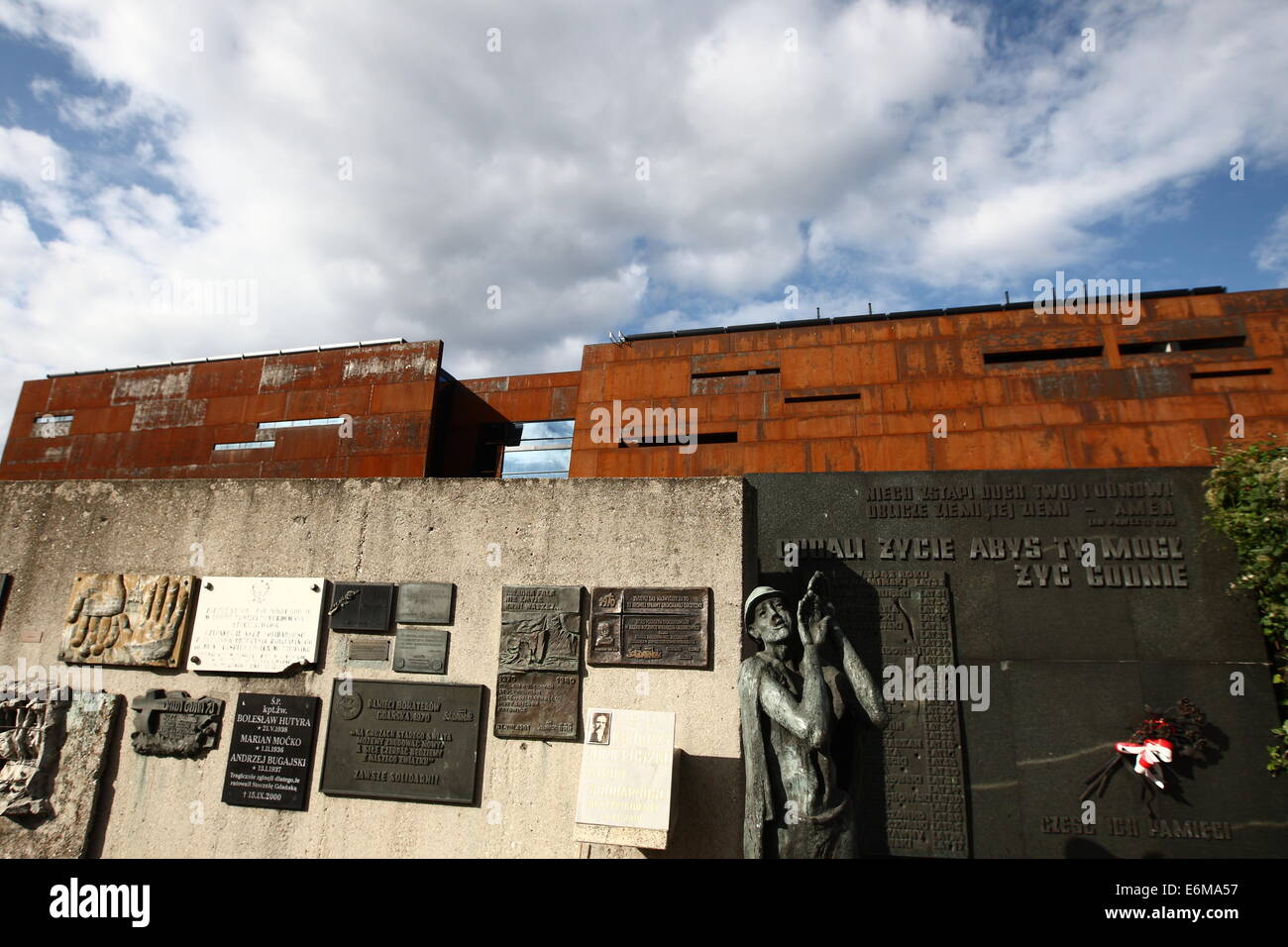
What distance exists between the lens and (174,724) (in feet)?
21.8

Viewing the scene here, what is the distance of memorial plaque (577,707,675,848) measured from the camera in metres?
5.25

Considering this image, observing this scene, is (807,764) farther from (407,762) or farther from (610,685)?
(407,762)

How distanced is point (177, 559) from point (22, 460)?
20.3m

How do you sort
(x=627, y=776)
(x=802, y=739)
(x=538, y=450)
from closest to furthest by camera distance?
(x=802, y=739) < (x=627, y=776) < (x=538, y=450)

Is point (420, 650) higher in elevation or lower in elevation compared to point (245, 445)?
lower

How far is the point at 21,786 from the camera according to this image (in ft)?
21.6

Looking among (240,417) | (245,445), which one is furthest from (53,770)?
(240,417)

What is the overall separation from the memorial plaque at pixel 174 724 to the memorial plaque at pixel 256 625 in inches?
12.9

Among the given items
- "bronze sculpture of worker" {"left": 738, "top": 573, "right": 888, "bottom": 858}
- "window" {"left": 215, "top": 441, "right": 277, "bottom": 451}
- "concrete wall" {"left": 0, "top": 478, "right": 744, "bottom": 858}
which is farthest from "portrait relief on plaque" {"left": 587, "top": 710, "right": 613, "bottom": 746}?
"window" {"left": 215, "top": 441, "right": 277, "bottom": 451}

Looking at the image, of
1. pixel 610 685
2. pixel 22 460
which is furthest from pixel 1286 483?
pixel 22 460

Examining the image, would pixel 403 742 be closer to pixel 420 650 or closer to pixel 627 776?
pixel 420 650

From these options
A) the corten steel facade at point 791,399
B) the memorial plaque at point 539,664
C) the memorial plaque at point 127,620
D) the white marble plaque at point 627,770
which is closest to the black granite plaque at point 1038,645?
the white marble plaque at point 627,770

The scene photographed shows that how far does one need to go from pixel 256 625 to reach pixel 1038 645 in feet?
24.6

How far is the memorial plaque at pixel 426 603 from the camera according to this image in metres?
6.52
